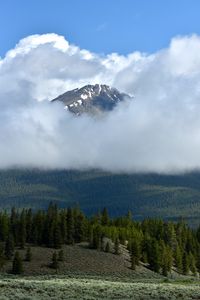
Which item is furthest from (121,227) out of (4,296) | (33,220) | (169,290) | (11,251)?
(4,296)

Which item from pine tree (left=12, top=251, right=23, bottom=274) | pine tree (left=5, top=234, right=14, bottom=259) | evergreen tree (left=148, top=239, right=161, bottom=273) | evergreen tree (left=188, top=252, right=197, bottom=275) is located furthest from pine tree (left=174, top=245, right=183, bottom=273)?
pine tree (left=12, top=251, right=23, bottom=274)

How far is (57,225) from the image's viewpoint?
492 ft

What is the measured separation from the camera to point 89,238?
158 metres

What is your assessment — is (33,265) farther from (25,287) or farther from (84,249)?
(25,287)

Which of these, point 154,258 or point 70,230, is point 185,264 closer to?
point 154,258

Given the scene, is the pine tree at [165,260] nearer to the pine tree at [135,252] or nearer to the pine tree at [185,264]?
the pine tree at [135,252]

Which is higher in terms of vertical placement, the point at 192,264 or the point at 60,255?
the point at 60,255

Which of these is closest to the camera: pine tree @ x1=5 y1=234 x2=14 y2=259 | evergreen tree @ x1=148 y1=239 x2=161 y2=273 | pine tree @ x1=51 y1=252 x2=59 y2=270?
pine tree @ x1=51 y1=252 x2=59 y2=270

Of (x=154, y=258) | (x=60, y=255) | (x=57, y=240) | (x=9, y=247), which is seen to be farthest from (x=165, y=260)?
(x=9, y=247)

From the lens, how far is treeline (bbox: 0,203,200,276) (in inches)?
5758

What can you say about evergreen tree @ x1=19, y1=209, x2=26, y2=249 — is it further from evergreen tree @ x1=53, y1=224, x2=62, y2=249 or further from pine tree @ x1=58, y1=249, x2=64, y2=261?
pine tree @ x1=58, y1=249, x2=64, y2=261

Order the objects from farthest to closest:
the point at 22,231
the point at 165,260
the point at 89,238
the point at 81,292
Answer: the point at 89,238 < the point at 165,260 < the point at 22,231 < the point at 81,292

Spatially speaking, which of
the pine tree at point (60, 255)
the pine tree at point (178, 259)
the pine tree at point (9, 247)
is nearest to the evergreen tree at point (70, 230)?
the pine tree at point (60, 255)

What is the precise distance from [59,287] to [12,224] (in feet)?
318
